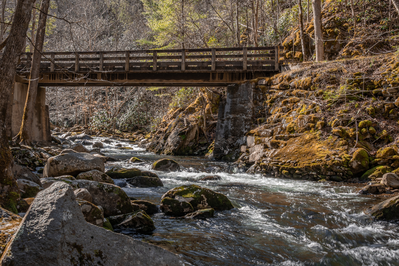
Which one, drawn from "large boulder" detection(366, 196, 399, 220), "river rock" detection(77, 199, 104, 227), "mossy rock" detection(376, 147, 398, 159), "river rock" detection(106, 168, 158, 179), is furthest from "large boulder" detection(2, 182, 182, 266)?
"mossy rock" detection(376, 147, 398, 159)

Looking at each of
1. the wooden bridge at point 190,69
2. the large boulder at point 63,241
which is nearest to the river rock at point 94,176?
the large boulder at point 63,241

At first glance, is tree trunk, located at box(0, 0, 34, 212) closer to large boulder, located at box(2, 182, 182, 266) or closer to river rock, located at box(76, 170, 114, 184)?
large boulder, located at box(2, 182, 182, 266)

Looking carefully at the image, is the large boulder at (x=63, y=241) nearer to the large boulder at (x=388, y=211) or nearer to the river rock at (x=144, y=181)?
the large boulder at (x=388, y=211)

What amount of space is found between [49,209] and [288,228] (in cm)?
393

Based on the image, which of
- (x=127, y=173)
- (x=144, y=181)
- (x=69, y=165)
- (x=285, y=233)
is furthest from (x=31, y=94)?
(x=285, y=233)

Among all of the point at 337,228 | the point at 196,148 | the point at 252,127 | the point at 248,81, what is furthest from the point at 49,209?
the point at 196,148

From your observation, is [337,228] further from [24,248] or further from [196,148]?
[196,148]

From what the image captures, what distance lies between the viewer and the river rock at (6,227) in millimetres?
2318

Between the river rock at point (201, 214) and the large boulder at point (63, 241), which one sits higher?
the large boulder at point (63, 241)

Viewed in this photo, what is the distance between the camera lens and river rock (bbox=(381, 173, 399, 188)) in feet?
22.7

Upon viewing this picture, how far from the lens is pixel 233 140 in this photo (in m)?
13.7

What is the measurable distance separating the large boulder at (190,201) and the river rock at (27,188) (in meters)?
2.39

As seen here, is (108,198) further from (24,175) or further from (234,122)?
(234,122)

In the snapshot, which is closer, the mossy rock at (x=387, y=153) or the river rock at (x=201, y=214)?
the river rock at (x=201, y=214)
